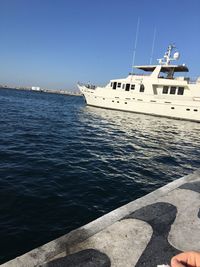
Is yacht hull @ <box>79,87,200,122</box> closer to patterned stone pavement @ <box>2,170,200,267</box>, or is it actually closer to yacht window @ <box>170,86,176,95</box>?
yacht window @ <box>170,86,176,95</box>

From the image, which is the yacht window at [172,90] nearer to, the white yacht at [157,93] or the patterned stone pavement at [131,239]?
the white yacht at [157,93]

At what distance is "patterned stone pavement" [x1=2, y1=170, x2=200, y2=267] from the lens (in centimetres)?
307

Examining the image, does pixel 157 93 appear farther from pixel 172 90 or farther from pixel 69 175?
pixel 69 175

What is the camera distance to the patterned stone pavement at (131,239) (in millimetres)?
3066

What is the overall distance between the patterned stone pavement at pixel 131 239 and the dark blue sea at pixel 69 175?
1.46 metres

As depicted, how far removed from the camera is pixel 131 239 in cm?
353

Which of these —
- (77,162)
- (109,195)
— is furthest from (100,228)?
(77,162)

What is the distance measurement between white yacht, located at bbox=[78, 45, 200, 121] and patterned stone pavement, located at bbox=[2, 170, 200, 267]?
22.9 meters

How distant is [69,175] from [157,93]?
870 inches

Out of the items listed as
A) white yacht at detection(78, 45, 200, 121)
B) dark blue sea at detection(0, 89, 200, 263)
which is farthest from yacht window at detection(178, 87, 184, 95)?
dark blue sea at detection(0, 89, 200, 263)

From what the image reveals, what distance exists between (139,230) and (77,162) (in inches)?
250

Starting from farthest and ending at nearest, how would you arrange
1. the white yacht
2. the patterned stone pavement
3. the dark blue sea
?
the white yacht → the dark blue sea → the patterned stone pavement

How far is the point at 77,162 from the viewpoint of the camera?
9.93 m

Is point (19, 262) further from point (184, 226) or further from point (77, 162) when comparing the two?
point (77, 162)
